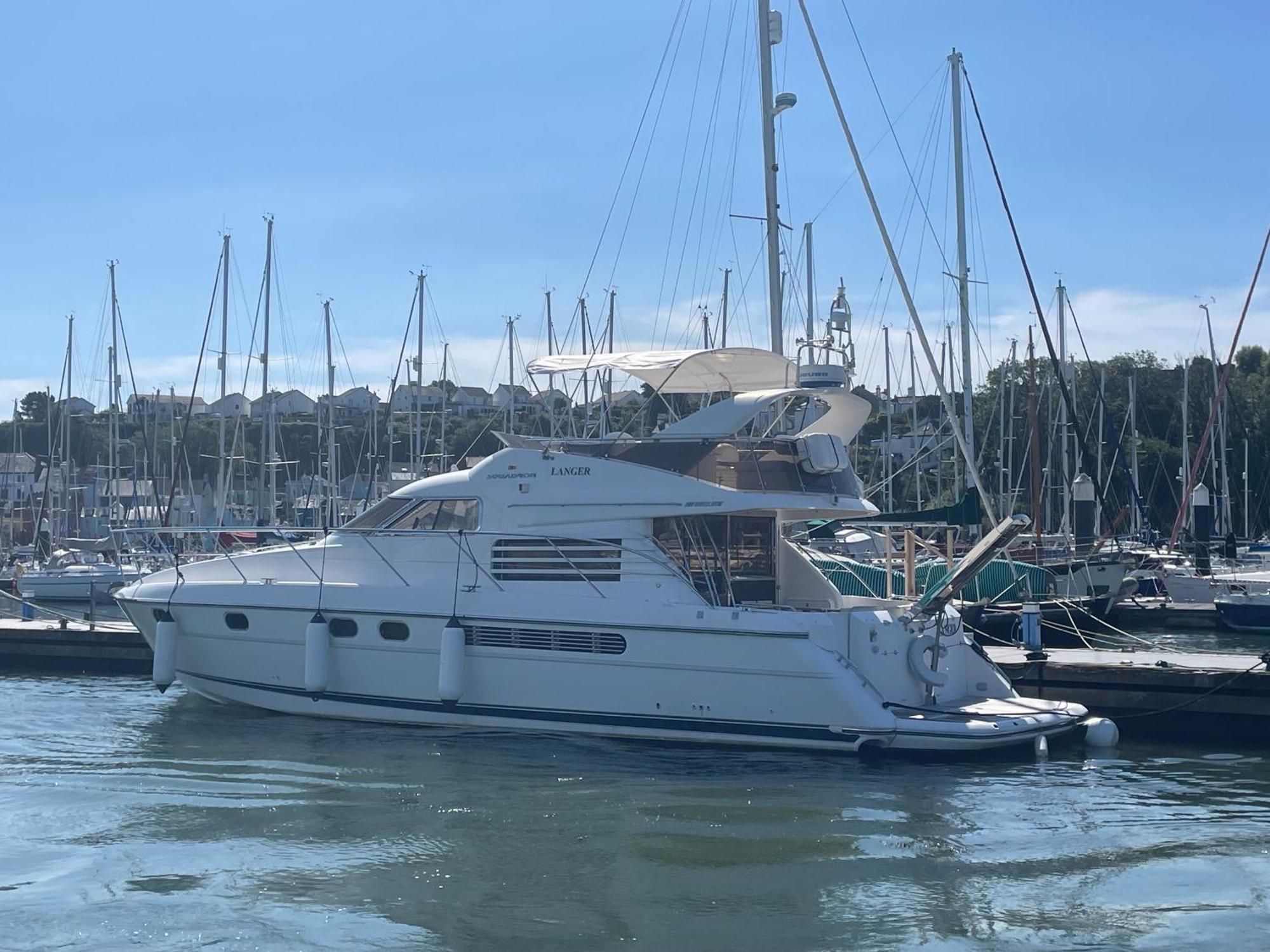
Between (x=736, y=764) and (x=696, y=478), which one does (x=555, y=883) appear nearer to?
(x=736, y=764)

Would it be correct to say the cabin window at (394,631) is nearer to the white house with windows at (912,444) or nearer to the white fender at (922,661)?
the white fender at (922,661)

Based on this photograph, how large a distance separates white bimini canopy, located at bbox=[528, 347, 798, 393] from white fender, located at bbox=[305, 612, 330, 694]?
3.81m

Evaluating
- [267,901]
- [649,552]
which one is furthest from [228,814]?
[649,552]

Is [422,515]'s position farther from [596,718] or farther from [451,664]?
[596,718]

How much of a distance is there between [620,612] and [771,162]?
624 cm

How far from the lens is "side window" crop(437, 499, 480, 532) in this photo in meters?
13.8

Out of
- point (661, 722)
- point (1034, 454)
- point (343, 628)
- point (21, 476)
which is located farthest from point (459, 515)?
point (21, 476)

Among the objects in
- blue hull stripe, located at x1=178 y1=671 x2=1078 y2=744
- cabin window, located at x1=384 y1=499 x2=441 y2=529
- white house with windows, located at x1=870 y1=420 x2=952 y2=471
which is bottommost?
blue hull stripe, located at x1=178 y1=671 x2=1078 y2=744

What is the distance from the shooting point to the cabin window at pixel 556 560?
43.0 ft

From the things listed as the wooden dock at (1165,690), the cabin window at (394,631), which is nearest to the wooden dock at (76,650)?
the cabin window at (394,631)

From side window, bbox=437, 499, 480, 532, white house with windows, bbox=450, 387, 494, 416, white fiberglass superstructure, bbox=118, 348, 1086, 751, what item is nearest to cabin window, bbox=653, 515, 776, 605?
white fiberglass superstructure, bbox=118, 348, 1086, 751

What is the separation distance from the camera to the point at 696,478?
1313cm

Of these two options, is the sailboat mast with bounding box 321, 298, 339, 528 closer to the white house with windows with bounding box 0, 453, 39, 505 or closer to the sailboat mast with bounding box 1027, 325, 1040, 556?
the sailboat mast with bounding box 1027, 325, 1040, 556

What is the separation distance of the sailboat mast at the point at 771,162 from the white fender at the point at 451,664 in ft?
17.0
